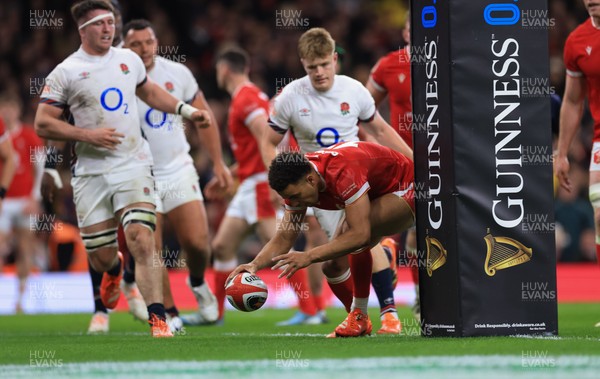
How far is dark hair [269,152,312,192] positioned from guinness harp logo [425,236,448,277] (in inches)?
37.9

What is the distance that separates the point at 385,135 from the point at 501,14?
2382 mm

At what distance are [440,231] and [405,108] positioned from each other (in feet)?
12.3

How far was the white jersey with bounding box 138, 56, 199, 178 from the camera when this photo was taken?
10336 millimetres

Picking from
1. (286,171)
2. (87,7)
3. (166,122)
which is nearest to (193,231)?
(166,122)

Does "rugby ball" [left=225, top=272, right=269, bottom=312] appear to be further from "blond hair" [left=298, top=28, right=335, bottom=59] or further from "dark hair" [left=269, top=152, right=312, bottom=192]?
"blond hair" [left=298, top=28, right=335, bottom=59]

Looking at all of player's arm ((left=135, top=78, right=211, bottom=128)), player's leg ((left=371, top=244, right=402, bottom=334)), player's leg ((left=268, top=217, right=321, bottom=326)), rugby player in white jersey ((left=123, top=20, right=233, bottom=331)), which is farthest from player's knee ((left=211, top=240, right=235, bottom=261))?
player's arm ((left=135, top=78, right=211, bottom=128))

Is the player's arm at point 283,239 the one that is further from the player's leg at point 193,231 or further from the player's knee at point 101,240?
the player's leg at point 193,231

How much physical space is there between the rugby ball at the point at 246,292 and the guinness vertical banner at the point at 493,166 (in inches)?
47.2

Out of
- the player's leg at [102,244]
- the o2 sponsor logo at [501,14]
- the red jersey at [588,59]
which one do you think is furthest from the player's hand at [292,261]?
the red jersey at [588,59]

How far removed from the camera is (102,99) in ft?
28.9

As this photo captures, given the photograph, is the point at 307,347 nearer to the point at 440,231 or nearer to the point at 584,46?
the point at 440,231

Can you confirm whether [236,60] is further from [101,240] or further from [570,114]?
[570,114]

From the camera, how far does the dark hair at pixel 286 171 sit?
279 inches

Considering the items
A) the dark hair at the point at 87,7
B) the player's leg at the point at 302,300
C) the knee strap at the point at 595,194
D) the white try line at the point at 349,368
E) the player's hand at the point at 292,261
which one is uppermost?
the dark hair at the point at 87,7
